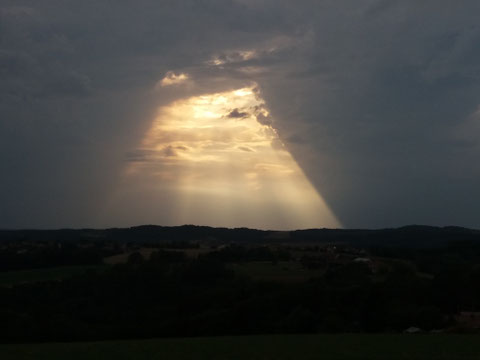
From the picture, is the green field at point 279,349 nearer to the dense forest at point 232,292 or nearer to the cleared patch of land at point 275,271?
the dense forest at point 232,292

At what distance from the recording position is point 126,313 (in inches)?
1786

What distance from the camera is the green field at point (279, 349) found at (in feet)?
53.3

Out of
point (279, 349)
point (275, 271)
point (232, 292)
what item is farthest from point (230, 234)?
point (279, 349)

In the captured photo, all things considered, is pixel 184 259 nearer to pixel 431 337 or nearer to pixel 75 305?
pixel 75 305

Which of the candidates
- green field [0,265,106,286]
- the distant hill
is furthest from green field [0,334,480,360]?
the distant hill

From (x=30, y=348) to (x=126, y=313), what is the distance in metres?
27.0

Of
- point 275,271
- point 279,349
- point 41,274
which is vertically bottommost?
point 279,349

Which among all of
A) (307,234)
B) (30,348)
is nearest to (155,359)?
(30,348)

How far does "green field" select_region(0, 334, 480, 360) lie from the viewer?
16.2m

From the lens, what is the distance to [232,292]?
144 ft

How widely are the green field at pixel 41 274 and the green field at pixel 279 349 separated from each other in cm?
3837

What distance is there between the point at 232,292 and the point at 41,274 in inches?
1111

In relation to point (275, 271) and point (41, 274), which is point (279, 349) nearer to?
point (275, 271)

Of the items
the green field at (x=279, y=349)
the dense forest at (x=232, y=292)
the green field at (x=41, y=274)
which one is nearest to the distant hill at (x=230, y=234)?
the dense forest at (x=232, y=292)
